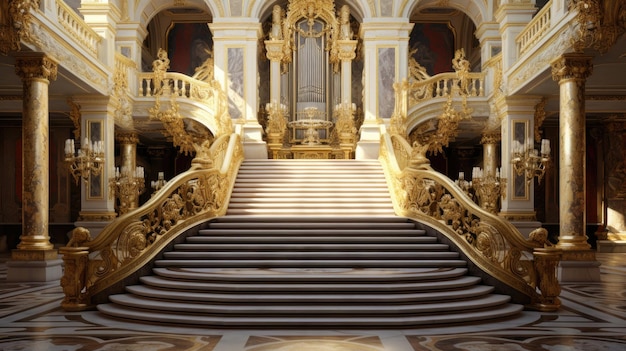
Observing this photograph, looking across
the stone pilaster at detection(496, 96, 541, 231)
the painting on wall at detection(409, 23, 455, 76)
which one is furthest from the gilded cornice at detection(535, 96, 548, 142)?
the painting on wall at detection(409, 23, 455, 76)

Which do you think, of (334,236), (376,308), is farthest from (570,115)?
(376,308)

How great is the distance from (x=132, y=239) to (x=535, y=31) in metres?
9.12

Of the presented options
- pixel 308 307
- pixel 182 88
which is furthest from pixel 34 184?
pixel 182 88

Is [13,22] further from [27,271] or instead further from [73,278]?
[73,278]

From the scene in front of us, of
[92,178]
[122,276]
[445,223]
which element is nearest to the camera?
[122,276]

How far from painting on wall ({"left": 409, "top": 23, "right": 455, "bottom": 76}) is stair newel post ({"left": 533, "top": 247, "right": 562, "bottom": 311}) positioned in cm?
1520

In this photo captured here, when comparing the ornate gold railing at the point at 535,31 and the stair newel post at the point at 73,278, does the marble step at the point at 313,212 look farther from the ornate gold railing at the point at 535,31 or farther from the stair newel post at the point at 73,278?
the ornate gold railing at the point at 535,31

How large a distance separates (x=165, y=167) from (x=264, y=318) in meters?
17.5

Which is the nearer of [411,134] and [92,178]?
[92,178]

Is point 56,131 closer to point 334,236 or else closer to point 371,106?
point 371,106

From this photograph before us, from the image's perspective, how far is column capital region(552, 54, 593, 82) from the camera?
10930 mm

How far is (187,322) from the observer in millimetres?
6754

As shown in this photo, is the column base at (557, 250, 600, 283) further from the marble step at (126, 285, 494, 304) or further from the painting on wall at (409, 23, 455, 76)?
the painting on wall at (409, 23, 455, 76)

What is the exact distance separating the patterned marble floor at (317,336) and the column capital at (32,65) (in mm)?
4710
